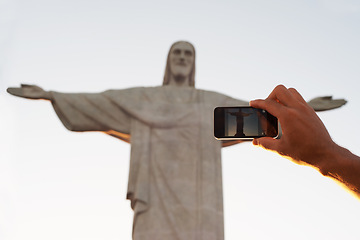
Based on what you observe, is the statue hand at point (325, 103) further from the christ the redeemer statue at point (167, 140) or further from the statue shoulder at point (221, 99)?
the statue shoulder at point (221, 99)

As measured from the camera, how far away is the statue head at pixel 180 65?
27.7 ft

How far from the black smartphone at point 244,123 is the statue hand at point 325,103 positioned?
661cm

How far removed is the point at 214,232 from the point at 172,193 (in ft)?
2.40

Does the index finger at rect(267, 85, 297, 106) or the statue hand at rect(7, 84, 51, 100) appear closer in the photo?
the index finger at rect(267, 85, 297, 106)

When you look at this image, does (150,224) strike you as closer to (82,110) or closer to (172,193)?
(172,193)

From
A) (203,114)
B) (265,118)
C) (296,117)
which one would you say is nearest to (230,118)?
(265,118)

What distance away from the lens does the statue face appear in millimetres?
8422

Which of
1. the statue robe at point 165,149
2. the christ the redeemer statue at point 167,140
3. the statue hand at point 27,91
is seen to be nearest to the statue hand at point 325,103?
the christ the redeemer statue at point 167,140

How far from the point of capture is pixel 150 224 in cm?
710

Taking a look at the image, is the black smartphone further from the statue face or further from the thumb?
the statue face

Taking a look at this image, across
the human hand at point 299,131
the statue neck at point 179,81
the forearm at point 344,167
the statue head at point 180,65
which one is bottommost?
the forearm at point 344,167

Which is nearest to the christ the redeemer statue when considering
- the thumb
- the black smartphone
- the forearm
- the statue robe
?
the statue robe

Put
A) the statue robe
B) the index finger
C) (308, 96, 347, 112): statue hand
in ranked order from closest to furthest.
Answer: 1. the index finger
2. the statue robe
3. (308, 96, 347, 112): statue hand

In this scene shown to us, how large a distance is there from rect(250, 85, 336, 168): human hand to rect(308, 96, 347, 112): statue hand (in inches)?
274
